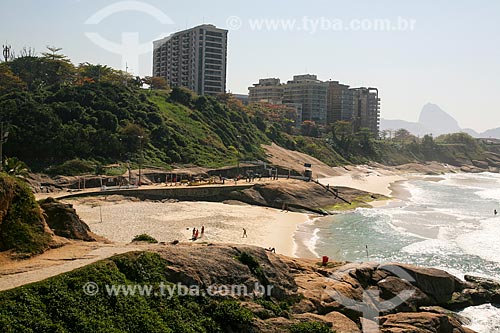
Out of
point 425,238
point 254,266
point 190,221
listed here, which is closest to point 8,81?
point 190,221

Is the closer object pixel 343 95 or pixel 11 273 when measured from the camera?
pixel 11 273

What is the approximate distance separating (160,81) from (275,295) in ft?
275

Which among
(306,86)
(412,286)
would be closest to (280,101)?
(306,86)

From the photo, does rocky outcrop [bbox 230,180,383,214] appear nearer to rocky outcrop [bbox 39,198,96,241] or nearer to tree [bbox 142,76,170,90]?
rocky outcrop [bbox 39,198,96,241]

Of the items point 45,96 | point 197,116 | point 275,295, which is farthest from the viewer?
point 197,116

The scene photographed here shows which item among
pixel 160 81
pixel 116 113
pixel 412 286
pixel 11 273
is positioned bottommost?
pixel 412 286

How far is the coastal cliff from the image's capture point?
1138 centimetres

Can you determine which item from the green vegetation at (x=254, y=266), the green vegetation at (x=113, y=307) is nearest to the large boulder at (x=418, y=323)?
the green vegetation at (x=254, y=266)

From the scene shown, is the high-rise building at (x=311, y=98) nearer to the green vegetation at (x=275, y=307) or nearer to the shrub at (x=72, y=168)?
the shrub at (x=72, y=168)

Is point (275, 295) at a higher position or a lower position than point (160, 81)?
lower

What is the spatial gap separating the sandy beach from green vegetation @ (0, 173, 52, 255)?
11207 millimetres

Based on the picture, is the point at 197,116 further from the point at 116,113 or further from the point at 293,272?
the point at 293,272

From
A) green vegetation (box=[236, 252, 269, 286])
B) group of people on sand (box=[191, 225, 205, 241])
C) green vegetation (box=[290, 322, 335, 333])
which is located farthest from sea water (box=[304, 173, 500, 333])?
green vegetation (box=[236, 252, 269, 286])

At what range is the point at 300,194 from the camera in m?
49.1
